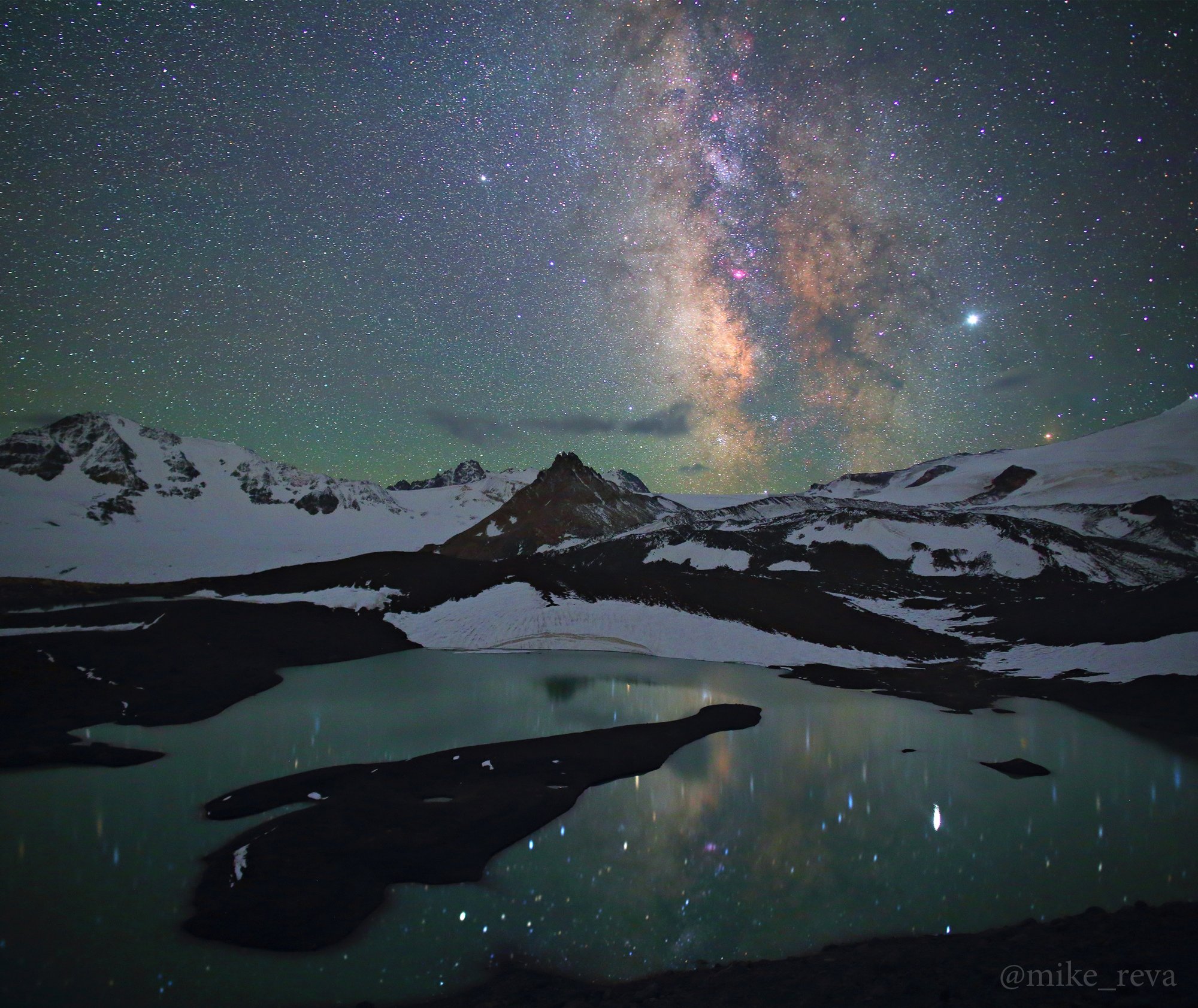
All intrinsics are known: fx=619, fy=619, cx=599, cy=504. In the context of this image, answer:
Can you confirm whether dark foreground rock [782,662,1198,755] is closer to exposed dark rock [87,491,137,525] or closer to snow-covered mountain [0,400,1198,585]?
snow-covered mountain [0,400,1198,585]

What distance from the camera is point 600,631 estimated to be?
5553 centimetres

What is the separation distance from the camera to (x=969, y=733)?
27609 millimetres

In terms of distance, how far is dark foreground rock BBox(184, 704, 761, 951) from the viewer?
39.3 feet

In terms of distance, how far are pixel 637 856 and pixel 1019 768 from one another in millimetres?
15829

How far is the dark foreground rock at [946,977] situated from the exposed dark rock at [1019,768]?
11469mm

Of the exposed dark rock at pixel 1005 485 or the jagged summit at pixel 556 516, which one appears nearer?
the jagged summit at pixel 556 516

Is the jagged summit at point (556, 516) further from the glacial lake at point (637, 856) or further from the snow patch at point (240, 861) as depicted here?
the snow patch at point (240, 861)

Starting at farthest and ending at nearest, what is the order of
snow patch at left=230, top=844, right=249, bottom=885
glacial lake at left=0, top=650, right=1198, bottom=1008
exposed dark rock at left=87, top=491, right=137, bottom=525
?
exposed dark rock at left=87, top=491, right=137, bottom=525 → snow patch at left=230, top=844, right=249, bottom=885 → glacial lake at left=0, top=650, right=1198, bottom=1008

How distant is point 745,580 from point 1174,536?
3271 inches

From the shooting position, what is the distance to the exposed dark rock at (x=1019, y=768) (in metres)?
A: 21.7

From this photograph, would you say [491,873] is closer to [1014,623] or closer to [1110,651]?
[1110,651]

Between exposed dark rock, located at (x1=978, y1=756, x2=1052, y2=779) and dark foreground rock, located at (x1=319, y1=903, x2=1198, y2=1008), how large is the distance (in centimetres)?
1147

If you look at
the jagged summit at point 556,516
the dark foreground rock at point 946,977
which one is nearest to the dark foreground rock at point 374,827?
the dark foreground rock at point 946,977

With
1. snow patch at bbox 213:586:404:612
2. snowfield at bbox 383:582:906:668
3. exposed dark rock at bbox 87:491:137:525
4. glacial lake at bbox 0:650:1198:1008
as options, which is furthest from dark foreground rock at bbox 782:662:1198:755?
exposed dark rock at bbox 87:491:137:525
